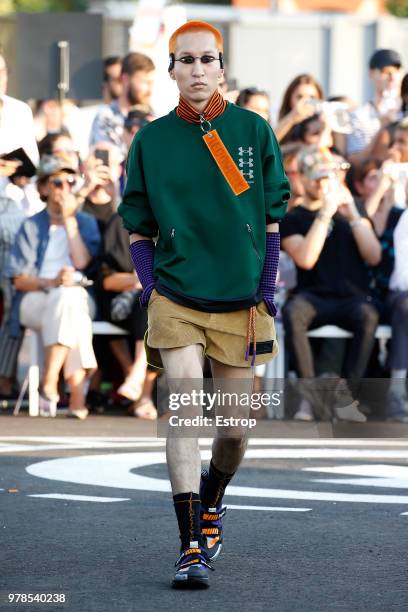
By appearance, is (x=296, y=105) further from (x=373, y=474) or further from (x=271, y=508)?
(x=271, y=508)

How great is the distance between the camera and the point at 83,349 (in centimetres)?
1205

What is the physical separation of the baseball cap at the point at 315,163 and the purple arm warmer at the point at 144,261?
5907 millimetres

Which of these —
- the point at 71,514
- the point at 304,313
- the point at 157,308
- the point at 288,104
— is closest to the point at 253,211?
the point at 157,308

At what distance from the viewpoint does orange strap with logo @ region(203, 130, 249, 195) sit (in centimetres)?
609

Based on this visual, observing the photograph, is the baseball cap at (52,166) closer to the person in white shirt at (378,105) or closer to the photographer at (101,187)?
the photographer at (101,187)

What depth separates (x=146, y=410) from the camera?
39.6ft

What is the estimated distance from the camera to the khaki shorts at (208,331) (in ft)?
20.1

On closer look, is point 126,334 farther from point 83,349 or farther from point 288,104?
point 288,104

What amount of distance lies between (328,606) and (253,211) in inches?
62.2

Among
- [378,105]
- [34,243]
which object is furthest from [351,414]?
[378,105]

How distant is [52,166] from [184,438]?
665 cm

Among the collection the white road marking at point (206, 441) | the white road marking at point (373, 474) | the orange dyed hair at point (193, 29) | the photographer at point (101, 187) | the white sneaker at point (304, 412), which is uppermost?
the orange dyed hair at point (193, 29)

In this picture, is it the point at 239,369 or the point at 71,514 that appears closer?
the point at 239,369

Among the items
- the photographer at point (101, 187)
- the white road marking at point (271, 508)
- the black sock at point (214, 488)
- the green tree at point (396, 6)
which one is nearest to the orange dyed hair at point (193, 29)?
the black sock at point (214, 488)
